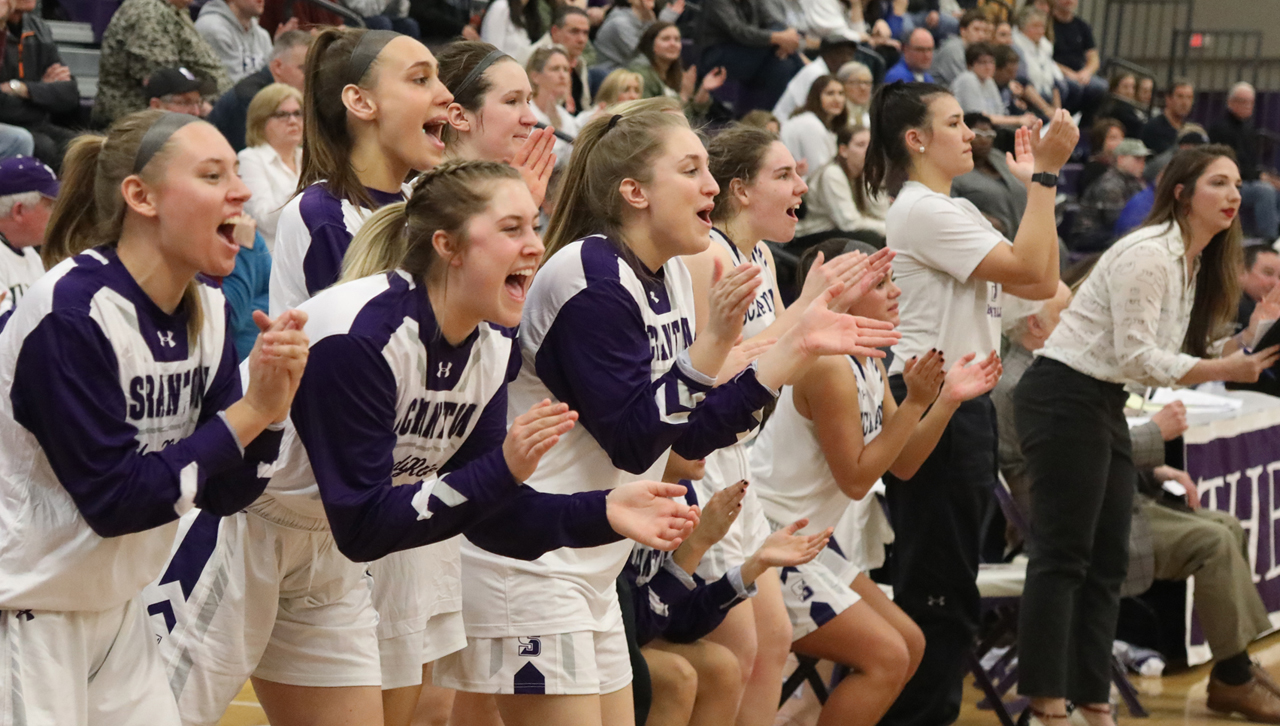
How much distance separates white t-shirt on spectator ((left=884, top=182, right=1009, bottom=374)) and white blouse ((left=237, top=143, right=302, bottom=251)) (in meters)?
2.60

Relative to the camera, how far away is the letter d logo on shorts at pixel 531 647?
2.76 metres

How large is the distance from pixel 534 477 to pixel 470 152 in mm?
823

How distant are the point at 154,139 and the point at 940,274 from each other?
2.58 m

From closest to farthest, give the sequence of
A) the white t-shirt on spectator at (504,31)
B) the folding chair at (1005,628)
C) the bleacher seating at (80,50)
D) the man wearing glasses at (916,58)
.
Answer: the folding chair at (1005,628), the bleacher seating at (80,50), the white t-shirt on spectator at (504,31), the man wearing glasses at (916,58)

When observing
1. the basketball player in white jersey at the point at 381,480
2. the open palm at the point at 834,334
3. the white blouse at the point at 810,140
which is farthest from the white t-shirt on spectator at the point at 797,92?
the basketball player in white jersey at the point at 381,480

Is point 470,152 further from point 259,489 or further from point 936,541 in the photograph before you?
point 936,541

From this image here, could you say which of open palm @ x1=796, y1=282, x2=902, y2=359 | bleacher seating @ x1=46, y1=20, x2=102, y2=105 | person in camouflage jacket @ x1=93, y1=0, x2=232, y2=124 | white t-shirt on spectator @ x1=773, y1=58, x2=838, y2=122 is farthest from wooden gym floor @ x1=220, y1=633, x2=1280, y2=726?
white t-shirt on spectator @ x1=773, y1=58, x2=838, y2=122

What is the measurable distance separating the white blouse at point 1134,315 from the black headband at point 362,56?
251 centimetres

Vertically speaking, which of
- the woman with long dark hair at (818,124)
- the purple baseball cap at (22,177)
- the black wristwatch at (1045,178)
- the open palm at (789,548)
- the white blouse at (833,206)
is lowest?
the white blouse at (833,206)

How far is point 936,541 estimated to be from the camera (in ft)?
14.3

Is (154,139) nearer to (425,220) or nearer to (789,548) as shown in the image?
(425,220)

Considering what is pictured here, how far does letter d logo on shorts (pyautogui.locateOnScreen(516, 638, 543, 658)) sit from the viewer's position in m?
2.76

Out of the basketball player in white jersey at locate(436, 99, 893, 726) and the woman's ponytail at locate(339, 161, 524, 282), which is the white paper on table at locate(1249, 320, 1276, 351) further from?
the woman's ponytail at locate(339, 161, 524, 282)

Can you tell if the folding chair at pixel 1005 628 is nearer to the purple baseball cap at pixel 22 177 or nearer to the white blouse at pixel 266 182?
the white blouse at pixel 266 182
